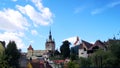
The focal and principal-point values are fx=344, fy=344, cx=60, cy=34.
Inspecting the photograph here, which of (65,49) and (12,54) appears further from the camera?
(65,49)

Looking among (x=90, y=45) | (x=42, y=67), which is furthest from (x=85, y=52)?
(x=42, y=67)

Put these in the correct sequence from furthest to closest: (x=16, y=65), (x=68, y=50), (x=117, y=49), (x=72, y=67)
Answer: (x=68, y=50) < (x=16, y=65) < (x=72, y=67) < (x=117, y=49)

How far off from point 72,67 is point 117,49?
603 inches

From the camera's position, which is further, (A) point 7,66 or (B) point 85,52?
(B) point 85,52

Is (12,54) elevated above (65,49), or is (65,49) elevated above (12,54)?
(65,49)

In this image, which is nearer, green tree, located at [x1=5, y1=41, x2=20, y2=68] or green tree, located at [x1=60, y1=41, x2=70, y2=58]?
green tree, located at [x1=5, y1=41, x2=20, y2=68]

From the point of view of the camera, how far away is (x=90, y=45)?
364 feet

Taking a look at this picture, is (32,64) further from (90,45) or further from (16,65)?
(90,45)

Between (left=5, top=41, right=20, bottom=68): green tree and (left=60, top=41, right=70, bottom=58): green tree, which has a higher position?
(left=60, top=41, right=70, bottom=58): green tree

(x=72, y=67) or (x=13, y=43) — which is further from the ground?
(x=13, y=43)

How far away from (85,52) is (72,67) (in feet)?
120

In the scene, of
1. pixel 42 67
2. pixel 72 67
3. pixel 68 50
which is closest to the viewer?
pixel 72 67

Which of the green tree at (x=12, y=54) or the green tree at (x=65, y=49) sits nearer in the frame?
the green tree at (x=12, y=54)

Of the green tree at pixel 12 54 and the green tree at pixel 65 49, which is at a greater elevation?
the green tree at pixel 65 49
